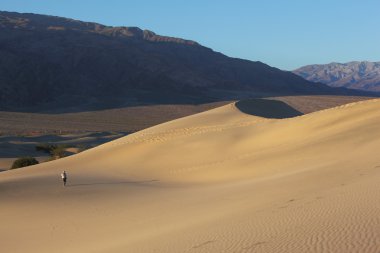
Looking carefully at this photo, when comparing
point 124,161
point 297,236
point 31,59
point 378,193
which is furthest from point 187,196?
point 31,59

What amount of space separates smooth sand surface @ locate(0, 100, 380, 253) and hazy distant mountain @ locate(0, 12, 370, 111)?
61.6 metres

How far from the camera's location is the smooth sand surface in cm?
859

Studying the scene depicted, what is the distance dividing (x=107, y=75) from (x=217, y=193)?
9698 cm

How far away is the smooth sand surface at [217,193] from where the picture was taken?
→ 8.59 meters

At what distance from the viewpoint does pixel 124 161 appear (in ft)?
85.3

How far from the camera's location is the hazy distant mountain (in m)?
96.3

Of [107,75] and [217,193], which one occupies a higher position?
[107,75]

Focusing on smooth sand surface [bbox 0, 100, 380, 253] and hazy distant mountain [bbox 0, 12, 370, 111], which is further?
hazy distant mountain [bbox 0, 12, 370, 111]

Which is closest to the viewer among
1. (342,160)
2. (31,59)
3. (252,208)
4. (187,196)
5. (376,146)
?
(252,208)

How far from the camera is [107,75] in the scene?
110m

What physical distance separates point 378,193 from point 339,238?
3.36 metres

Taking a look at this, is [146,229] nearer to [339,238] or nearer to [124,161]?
[339,238]

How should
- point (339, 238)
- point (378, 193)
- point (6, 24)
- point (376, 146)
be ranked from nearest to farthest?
point (339, 238), point (378, 193), point (376, 146), point (6, 24)

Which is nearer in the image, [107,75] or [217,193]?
[217,193]
